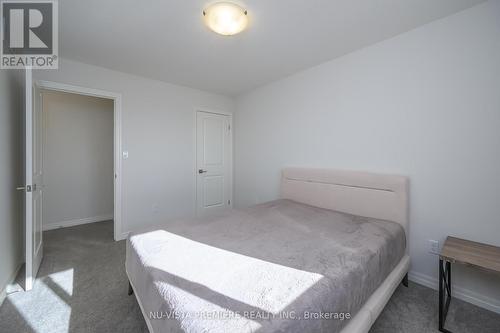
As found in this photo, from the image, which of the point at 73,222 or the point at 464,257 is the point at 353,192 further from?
the point at 73,222

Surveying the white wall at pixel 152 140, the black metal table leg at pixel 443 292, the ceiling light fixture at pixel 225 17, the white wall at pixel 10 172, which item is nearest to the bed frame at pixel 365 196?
the black metal table leg at pixel 443 292

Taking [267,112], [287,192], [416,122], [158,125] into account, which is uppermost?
[267,112]

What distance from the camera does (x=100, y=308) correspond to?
1640 millimetres

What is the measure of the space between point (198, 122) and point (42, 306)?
9.58 feet

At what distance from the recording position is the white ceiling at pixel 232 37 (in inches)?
65.1

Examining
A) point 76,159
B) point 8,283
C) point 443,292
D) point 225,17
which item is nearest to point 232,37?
point 225,17

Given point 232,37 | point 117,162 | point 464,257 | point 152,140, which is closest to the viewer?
point 464,257

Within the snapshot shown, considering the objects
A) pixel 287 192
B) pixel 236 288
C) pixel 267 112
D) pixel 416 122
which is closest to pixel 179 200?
pixel 287 192

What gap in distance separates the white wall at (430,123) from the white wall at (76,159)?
3806 millimetres

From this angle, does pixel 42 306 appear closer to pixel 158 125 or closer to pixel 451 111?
pixel 158 125

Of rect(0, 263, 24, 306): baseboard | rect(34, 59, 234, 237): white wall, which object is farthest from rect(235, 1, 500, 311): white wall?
rect(0, 263, 24, 306): baseboard

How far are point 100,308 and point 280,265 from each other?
1.52 m

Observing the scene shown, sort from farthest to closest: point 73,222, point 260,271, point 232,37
→ point 73,222 < point 232,37 < point 260,271

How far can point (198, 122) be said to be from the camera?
3.74m
